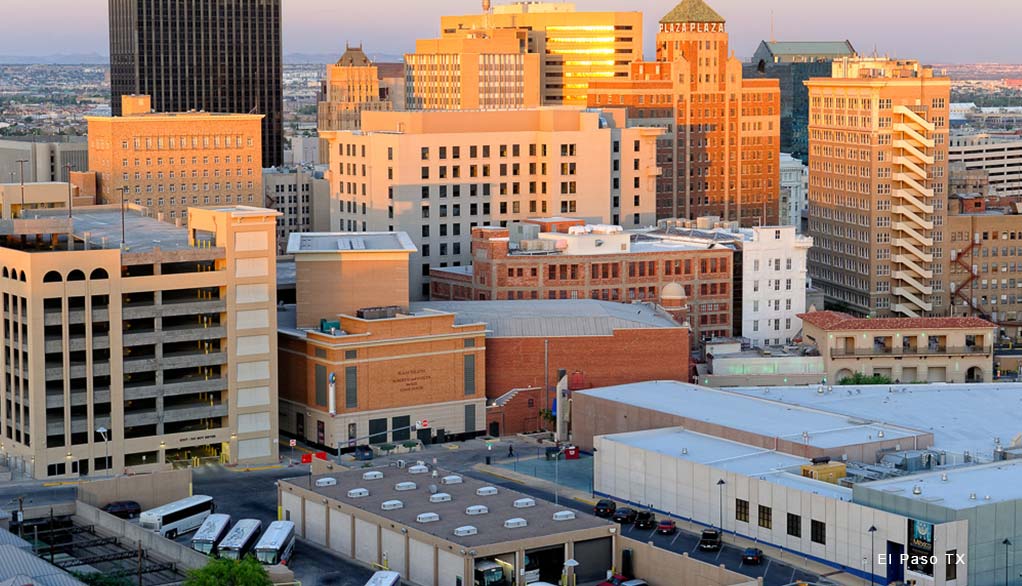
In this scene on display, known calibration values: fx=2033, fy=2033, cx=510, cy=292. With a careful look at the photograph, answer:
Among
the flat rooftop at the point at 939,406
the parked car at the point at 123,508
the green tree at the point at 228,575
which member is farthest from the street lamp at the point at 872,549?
the parked car at the point at 123,508

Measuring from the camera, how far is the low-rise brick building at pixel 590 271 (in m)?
187

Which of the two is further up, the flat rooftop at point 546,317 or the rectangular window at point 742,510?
the flat rooftop at point 546,317

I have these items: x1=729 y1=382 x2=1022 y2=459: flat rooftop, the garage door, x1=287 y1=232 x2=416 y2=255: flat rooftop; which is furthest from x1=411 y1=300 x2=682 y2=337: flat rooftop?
the garage door

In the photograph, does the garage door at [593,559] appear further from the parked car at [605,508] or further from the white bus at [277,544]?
the white bus at [277,544]

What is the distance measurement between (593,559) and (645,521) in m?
12.2

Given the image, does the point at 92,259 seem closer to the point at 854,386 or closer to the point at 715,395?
the point at 715,395

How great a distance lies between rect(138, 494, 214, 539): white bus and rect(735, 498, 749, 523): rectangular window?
34.4 m

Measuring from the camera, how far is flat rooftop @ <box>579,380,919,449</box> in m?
140

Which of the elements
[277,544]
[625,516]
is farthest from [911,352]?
[277,544]

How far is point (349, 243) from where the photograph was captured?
564 ft

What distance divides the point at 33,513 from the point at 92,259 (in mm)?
24748

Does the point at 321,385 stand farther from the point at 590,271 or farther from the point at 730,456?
the point at 730,456

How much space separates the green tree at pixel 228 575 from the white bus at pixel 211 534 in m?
12.5

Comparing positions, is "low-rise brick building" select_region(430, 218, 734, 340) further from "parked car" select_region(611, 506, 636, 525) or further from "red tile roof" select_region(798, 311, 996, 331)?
"parked car" select_region(611, 506, 636, 525)
